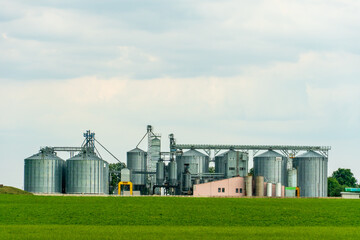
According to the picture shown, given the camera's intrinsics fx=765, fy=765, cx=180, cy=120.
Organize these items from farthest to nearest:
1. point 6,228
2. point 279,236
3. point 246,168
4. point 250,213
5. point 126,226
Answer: point 246,168 < point 250,213 < point 126,226 < point 6,228 < point 279,236

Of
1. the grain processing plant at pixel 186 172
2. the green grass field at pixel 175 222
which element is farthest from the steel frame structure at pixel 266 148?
the green grass field at pixel 175 222

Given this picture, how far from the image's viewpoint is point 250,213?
77125 mm

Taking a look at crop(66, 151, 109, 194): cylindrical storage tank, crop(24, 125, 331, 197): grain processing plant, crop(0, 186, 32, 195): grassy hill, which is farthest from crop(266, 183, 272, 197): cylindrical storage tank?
crop(0, 186, 32, 195): grassy hill

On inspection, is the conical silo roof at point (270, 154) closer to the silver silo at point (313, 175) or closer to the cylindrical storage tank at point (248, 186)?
the silver silo at point (313, 175)

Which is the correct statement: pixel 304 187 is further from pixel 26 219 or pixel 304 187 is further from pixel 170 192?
pixel 26 219

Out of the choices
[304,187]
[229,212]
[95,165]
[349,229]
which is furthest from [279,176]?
[349,229]

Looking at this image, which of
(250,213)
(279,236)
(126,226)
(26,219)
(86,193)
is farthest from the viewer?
(86,193)

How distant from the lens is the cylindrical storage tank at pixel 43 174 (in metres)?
151

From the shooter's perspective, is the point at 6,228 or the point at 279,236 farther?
the point at 6,228

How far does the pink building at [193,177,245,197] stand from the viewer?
147 meters

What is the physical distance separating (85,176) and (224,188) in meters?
27.7

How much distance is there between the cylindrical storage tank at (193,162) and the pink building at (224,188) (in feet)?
47.6

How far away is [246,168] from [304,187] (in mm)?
13943

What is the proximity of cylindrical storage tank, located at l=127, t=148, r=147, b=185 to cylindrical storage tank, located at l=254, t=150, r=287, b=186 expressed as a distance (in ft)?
86.7
